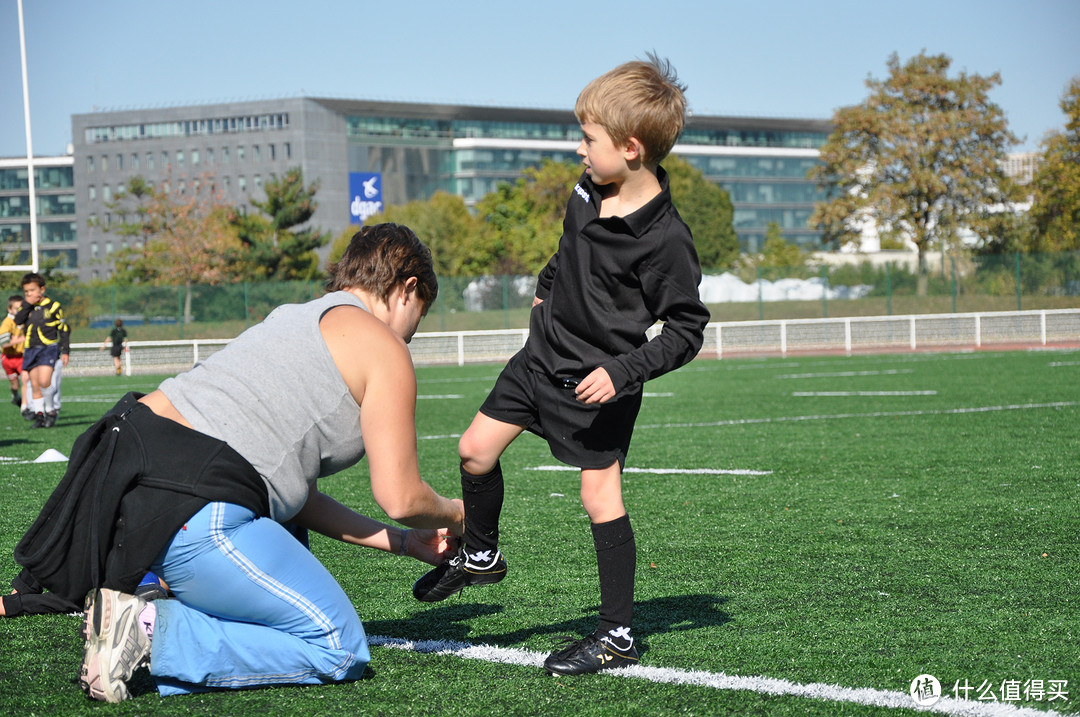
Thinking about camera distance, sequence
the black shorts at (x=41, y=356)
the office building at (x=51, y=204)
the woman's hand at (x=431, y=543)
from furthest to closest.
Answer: the office building at (x=51, y=204) → the black shorts at (x=41, y=356) → the woman's hand at (x=431, y=543)

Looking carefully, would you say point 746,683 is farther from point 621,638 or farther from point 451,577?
point 451,577

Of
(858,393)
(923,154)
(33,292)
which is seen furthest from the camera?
(923,154)

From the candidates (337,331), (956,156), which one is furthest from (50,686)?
(956,156)

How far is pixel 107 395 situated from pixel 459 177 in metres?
92.6

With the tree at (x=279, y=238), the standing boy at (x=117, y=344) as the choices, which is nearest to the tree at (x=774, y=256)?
the tree at (x=279, y=238)

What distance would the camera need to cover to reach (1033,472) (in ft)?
24.1

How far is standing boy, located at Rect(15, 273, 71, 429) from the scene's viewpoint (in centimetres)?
1421

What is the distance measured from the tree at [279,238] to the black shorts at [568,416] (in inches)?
2329

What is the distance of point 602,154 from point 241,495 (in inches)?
56.0

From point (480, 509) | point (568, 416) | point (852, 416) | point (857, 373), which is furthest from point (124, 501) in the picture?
point (857, 373)

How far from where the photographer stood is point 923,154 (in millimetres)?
45438

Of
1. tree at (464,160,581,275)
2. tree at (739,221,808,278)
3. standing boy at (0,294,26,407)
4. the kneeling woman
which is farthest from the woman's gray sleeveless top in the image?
tree at (739,221,808,278)

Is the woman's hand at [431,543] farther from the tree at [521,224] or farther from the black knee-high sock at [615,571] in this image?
the tree at [521,224]

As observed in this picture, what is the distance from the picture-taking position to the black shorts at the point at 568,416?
11.3 ft
